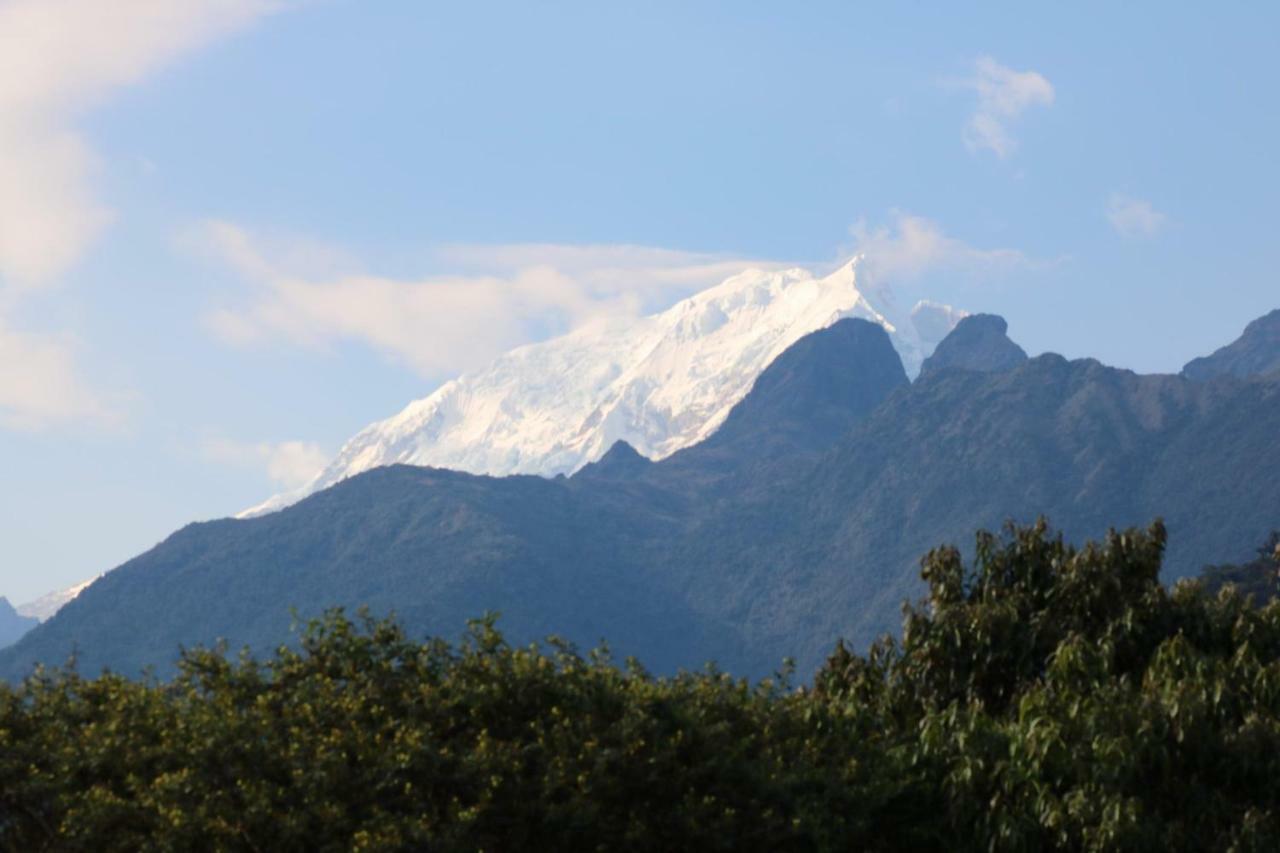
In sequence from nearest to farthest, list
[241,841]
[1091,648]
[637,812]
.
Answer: [241,841], [637,812], [1091,648]

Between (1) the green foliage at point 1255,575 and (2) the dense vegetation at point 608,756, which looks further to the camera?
(1) the green foliage at point 1255,575

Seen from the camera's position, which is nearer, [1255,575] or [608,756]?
[608,756]

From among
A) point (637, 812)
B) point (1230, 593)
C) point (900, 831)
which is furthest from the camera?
point (1230, 593)

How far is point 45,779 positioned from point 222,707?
2338 millimetres

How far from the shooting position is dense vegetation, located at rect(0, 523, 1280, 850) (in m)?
19.6

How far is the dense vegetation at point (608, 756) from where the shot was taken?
1961 centimetres

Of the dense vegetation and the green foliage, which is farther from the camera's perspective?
the green foliage

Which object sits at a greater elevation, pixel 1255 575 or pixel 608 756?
pixel 608 756

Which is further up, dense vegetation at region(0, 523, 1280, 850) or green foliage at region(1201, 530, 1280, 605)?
dense vegetation at region(0, 523, 1280, 850)

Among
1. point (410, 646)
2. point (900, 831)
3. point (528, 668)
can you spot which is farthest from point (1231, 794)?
point (410, 646)

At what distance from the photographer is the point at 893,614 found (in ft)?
654

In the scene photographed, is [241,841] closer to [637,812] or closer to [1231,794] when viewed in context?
[637,812]

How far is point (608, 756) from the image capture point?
67.4 ft

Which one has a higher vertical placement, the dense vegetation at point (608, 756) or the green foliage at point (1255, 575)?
the dense vegetation at point (608, 756)
